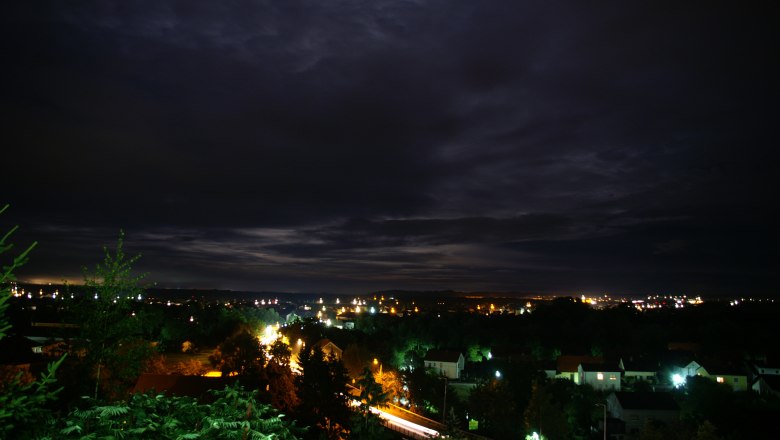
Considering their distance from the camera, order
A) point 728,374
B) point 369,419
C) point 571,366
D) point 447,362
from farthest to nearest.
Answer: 1. point 447,362
2. point 571,366
3. point 728,374
4. point 369,419

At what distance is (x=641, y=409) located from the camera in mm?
37031

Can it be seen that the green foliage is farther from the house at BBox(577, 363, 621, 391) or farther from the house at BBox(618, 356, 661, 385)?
the house at BBox(618, 356, 661, 385)

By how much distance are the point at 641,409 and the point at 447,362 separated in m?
24.8

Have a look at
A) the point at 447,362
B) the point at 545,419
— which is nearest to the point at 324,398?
the point at 545,419

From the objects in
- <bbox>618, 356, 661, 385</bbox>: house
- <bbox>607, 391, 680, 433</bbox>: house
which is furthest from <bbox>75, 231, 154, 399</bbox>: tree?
<bbox>618, 356, 661, 385</bbox>: house

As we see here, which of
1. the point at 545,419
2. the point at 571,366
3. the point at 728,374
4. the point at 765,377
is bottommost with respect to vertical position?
the point at 545,419

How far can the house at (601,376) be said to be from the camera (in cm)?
4909

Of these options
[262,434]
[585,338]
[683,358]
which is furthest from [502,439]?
[585,338]

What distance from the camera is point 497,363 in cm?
5703

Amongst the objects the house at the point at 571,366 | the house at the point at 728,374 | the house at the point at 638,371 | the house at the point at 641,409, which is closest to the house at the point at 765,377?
the house at the point at 728,374

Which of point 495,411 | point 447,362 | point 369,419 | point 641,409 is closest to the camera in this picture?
point 369,419

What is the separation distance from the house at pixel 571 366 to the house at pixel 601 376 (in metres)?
1.10

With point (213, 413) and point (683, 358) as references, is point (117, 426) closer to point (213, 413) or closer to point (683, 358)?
point (213, 413)

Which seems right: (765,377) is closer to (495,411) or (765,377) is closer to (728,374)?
(728,374)
